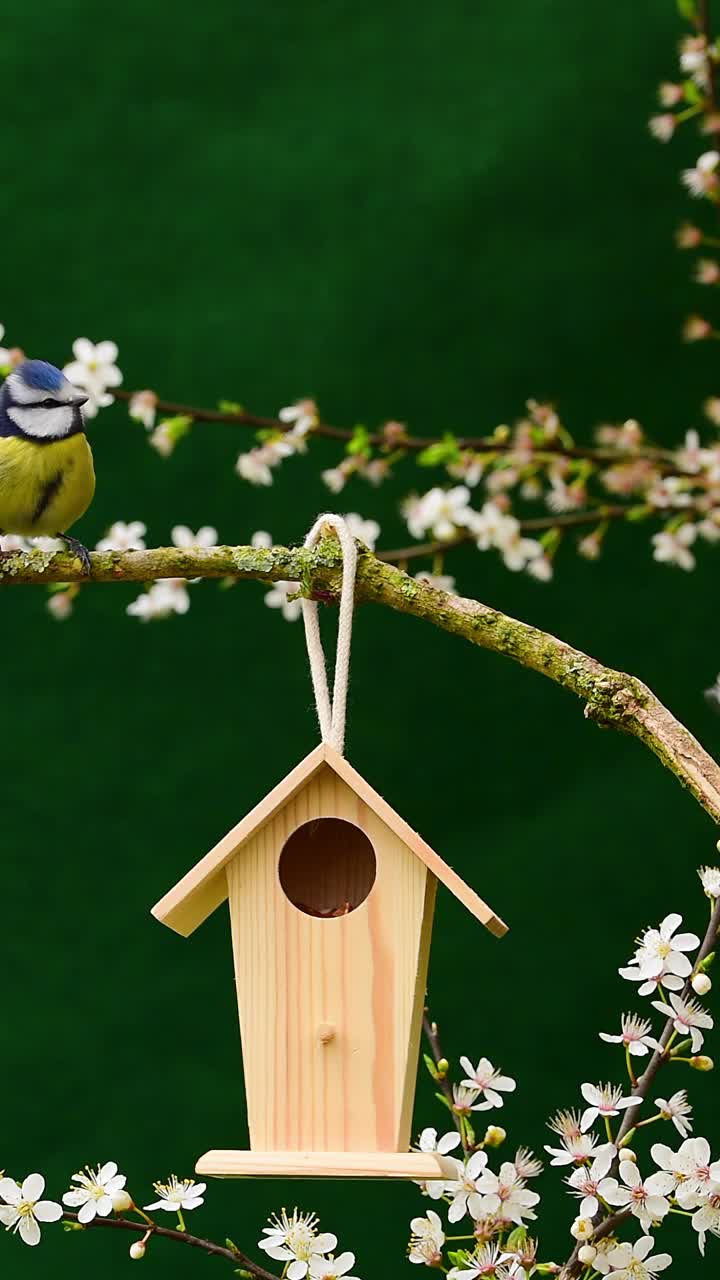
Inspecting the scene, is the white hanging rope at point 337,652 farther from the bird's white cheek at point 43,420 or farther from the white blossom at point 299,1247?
the bird's white cheek at point 43,420

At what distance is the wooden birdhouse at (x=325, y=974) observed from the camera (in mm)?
1213

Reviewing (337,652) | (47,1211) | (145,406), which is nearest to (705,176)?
(145,406)

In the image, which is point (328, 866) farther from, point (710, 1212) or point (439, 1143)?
point (710, 1212)

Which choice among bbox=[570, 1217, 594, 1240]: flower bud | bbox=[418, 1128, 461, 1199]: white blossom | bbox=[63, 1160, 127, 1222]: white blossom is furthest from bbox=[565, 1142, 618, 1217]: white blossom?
bbox=[63, 1160, 127, 1222]: white blossom

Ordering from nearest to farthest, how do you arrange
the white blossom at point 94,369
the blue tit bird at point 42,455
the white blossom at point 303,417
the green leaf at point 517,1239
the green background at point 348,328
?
the green leaf at point 517,1239 → the blue tit bird at point 42,455 → the white blossom at point 94,369 → the white blossom at point 303,417 → the green background at point 348,328

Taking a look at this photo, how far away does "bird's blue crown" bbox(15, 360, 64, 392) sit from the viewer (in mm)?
1897

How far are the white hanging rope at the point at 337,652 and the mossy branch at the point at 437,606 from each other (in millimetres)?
40

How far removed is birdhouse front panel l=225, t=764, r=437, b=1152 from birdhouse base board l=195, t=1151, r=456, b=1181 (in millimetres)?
29

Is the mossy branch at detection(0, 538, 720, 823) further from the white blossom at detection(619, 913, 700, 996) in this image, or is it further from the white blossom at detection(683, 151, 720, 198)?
the white blossom at detection(683, 151, 720, 198)

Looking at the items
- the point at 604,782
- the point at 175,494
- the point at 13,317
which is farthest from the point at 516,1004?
the point at 13,317

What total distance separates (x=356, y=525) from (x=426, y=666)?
0.48 metres

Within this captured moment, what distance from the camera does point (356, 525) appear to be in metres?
2.33

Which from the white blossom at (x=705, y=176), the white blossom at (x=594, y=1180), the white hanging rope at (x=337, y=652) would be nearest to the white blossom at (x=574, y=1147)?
the white blossom at (x=594, y=1180)

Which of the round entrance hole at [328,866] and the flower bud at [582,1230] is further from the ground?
the round entrance hole at [328,866]
